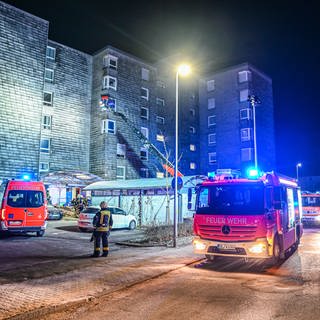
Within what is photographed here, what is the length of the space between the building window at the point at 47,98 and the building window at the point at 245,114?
78.9ft

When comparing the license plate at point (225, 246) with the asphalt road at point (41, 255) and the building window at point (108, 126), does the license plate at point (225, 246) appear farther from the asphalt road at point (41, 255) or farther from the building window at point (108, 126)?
the building window at point (108, 126)

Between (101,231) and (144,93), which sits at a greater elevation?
(144,93)

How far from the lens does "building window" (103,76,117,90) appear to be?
35312 mm

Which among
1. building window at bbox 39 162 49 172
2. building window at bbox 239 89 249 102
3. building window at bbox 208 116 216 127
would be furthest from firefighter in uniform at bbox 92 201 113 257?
building window at bbox 208 116 216 127

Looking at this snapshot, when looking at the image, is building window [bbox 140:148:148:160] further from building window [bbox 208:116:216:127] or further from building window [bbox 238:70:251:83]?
building window [bbox 238:70:251:83]

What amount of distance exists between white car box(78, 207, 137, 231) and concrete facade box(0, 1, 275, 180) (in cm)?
785

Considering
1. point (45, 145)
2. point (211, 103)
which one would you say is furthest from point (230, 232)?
point (211, 103)

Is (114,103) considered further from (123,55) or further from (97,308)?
(97,308)

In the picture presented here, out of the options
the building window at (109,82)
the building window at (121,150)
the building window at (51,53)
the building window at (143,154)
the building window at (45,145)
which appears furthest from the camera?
the building window at (143,154)

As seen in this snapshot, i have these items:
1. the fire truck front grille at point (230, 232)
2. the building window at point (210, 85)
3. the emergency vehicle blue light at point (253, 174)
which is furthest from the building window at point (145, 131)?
the fire truck front grille at point (230, 232)

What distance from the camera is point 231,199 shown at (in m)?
9.91

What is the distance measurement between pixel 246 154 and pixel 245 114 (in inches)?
204

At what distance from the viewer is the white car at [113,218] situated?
782 inches

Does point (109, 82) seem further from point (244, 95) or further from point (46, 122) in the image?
point (244, 95)
